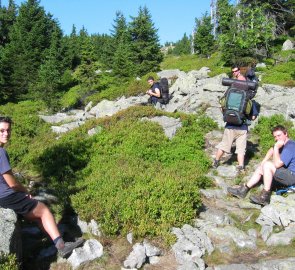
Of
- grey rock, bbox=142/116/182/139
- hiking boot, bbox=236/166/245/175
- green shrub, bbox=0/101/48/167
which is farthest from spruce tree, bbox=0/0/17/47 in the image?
hiking boot, bbox=236/166/245/175

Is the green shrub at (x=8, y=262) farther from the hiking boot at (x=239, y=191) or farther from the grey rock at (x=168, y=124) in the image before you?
the grey rock at (x=168, y=124)

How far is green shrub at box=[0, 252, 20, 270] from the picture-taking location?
5180 mm

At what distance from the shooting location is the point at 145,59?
3391 cm

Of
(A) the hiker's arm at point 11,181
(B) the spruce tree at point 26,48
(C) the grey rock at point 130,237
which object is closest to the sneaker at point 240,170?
(C) the grey rock at point 130,237

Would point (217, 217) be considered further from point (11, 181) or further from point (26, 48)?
point (26, 48)

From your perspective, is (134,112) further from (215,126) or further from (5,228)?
(5,228)

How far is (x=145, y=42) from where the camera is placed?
3409cm

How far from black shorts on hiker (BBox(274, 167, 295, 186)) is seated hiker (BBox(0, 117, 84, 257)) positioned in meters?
4.22

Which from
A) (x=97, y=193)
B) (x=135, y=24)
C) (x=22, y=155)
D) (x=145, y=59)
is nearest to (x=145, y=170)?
(x=97, y=193)

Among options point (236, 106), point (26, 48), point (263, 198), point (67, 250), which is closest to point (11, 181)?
point (67, 250)

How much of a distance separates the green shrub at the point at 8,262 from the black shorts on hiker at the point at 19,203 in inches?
34.0

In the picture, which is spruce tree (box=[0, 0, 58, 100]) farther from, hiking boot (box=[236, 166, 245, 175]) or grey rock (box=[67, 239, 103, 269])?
grey rock (box=[67, 239, 103, 269])

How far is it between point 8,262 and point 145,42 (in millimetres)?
30397

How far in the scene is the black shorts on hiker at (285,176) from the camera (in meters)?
7.93
